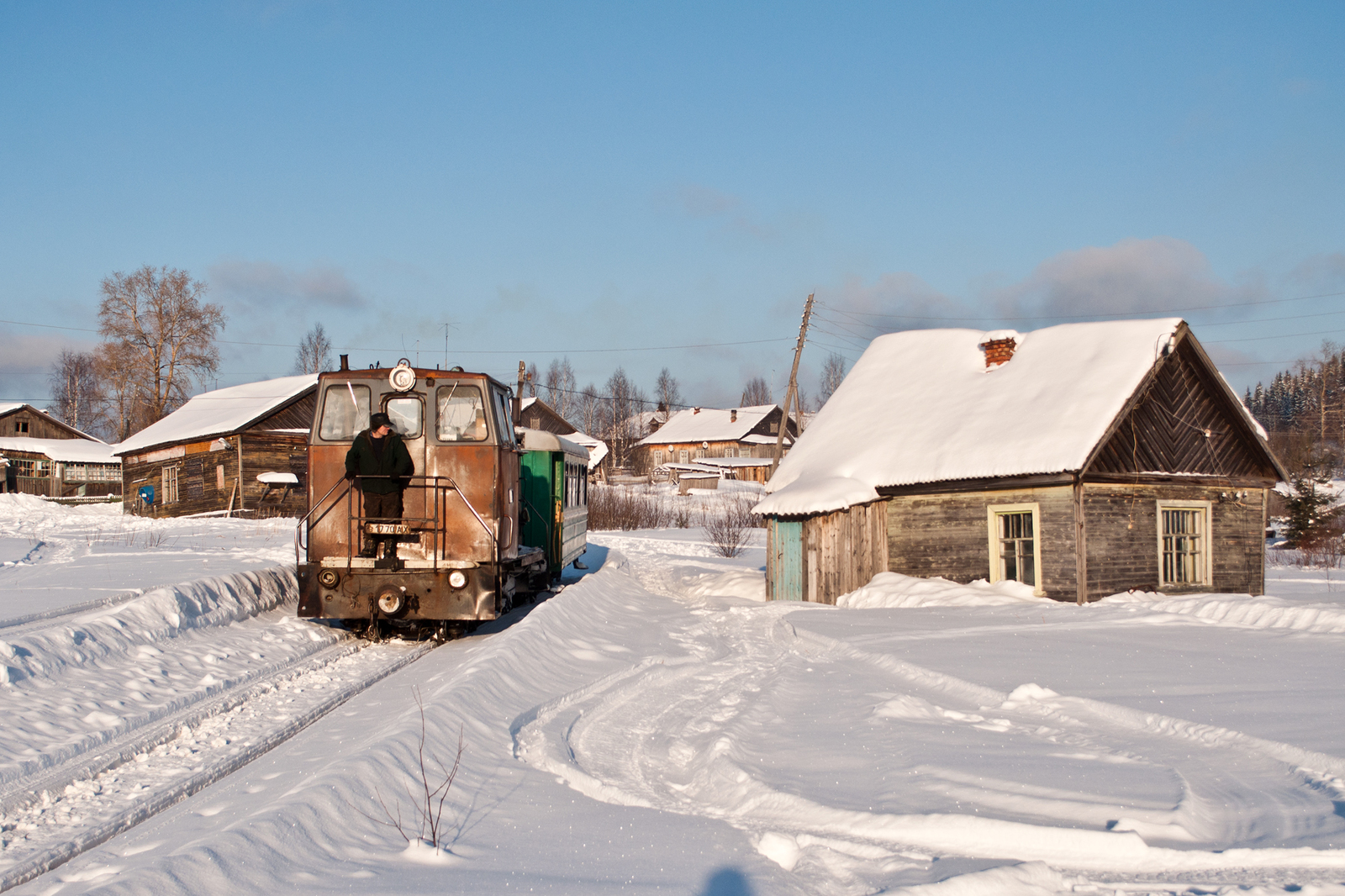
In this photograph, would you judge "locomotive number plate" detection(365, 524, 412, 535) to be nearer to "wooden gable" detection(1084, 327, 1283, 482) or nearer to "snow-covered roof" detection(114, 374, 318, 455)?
"wooden gable" detection(1084, 327, 1283, 482)

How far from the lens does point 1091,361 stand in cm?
1698

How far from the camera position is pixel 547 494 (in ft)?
50.1

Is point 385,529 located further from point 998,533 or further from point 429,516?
point 998,533

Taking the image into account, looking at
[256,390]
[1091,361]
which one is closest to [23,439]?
[256,390]

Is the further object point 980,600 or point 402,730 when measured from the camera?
point 980,600

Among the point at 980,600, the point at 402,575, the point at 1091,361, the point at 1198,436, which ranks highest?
the point at 1091,361

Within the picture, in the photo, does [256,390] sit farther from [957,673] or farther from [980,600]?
[957,673]

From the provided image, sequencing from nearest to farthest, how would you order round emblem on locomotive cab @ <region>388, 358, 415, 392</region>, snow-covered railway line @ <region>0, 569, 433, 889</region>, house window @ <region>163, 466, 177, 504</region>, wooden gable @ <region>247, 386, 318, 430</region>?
snow-covered railway line @ <region>0, 569, 433, 889</region>, round emblem on locomotive cab @ <region>388, 358, 415, 392</region>, wooden gable @ <region>247, 386, 318, 430</region>, house window @ <region>163, 466, 177, 504</region>

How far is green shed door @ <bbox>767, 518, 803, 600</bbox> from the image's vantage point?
17797mm

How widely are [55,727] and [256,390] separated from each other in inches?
1417

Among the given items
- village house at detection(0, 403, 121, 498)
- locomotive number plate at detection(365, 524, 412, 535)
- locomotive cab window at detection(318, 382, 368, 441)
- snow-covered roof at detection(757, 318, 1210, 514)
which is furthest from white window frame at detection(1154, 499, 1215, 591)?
village house at detection(0, 403, 121, 498)

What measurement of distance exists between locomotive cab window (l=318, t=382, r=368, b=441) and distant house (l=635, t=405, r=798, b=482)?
180 feet

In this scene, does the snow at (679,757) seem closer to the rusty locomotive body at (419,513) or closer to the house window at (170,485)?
the rusty locomotive body at (419,513)

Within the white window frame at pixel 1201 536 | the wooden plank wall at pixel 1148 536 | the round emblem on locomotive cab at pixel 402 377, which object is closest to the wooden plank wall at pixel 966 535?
the wooden plank wall at pixel 1148 536
